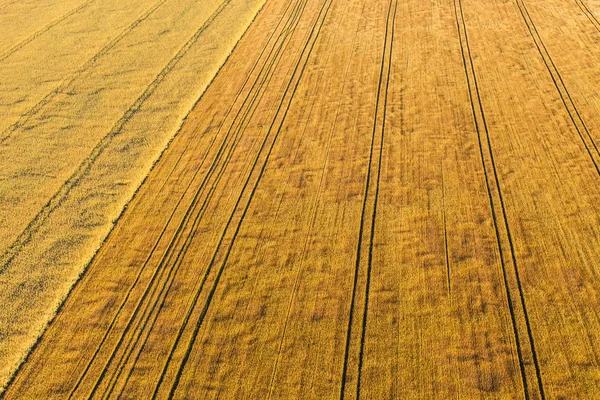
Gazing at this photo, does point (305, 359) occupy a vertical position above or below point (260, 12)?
below

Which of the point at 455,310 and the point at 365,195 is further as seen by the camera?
Answer: the point at 365,195

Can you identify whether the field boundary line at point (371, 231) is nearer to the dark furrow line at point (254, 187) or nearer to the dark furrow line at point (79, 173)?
the dark furrow line at point (254, 187)

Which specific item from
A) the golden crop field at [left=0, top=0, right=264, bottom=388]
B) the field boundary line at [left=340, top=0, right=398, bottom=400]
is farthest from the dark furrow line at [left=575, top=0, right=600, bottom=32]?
the golden crop field at [left=0, top=0, right=264, bottom=388]

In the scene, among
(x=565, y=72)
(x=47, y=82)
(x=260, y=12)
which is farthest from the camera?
(x=260, y=12)

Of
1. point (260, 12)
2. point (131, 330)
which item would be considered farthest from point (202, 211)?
point (260, 12)

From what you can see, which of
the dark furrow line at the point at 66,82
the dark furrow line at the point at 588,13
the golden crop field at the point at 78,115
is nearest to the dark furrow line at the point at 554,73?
the dark furrow line at the point at 588,13

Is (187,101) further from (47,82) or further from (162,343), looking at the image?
(162,343)
